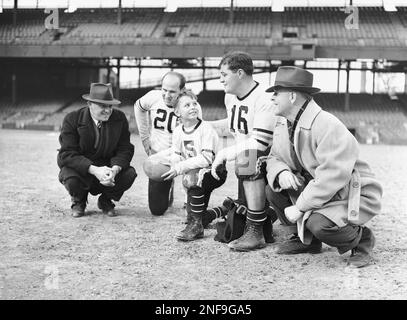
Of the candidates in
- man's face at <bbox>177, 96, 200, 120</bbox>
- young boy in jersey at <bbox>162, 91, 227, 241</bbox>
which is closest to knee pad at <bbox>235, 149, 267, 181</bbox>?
young boy in jersey at <bbox>162, 91, 227, 241</bbox>

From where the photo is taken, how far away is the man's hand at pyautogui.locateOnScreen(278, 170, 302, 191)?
388cm

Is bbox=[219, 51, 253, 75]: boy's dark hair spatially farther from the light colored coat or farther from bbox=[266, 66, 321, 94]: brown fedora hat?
the light colored coat

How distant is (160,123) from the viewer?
5.90 meters

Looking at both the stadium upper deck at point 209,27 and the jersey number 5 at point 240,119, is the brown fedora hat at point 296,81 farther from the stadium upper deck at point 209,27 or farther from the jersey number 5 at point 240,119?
the stadium upper deck at point 209,27

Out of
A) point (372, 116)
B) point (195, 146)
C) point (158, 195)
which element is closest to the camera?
point (195, 146)

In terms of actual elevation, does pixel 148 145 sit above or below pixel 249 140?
below

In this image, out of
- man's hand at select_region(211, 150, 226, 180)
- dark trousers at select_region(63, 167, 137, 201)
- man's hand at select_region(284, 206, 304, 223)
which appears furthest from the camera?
dark trousers at select_region(63, 167, 137, 201)

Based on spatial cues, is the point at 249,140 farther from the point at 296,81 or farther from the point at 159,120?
the point at 159,120

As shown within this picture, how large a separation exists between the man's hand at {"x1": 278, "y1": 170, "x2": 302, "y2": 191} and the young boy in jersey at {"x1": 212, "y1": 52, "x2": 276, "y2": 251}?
15.2 inches

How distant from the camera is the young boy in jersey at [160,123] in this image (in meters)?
5.35

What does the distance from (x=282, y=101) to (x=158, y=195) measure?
Result: 227cm

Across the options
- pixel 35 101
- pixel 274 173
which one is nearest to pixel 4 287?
pixel 274 173
